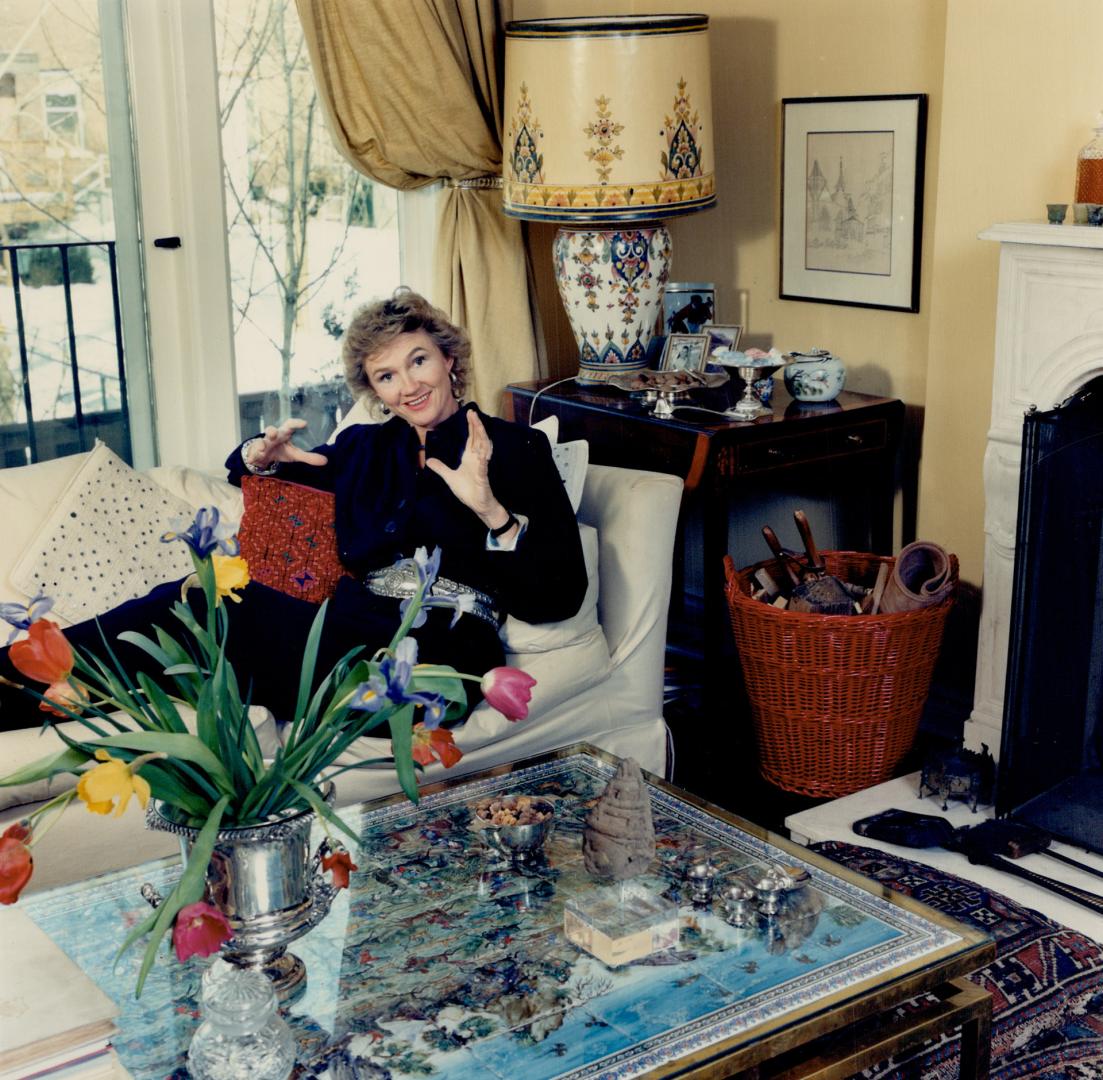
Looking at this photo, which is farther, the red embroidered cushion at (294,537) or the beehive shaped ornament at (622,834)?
the red embroidered cushion at (294,537)

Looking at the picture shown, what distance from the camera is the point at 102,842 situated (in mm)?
2307

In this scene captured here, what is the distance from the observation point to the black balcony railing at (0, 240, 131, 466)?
10.6ft

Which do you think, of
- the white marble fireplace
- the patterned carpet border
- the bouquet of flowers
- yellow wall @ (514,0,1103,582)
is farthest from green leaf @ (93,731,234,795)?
yellow wall @ (514,0,1103,582)

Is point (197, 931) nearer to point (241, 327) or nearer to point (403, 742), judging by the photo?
point (403, 742)

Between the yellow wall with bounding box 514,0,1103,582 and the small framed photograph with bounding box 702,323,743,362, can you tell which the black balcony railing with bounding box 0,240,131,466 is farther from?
the small framed photograph with bounding box 702,323,743,362

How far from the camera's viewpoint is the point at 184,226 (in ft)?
11.1

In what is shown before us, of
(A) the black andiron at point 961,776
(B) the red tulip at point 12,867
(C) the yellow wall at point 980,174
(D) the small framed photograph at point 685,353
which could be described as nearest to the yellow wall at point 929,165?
(C) the yellow wall at point 980,174

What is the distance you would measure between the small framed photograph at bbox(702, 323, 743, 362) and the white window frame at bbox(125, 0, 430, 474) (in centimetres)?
116

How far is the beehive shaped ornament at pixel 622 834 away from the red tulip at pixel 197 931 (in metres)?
0.63

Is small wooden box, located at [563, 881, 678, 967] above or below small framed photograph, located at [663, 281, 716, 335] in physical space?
below

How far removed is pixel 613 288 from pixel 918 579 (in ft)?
3.22

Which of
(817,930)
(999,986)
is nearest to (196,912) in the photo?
(817,930)

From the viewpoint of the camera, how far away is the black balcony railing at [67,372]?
3.23 m

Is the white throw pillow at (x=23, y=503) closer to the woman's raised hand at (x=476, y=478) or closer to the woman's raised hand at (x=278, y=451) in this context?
the woman's raised hand at (x=278, y=451)
